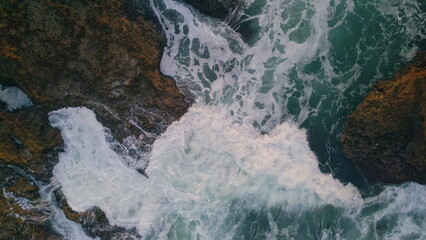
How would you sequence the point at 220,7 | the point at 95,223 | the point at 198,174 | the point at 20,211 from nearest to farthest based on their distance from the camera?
the point at 220,7 < the point at 20,211 < the point at 198,174 < the point at 95,223

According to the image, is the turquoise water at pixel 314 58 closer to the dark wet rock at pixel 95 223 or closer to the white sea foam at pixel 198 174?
the white sea foam at pixel 198 174

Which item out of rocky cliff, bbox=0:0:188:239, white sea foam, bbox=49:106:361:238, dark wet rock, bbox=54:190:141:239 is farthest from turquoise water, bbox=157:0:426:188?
dark wet rock, bbox=54:190:141:239

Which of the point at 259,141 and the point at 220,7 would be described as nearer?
the point at 220,7

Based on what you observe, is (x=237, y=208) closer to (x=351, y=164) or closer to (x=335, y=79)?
(x=351, y=164)

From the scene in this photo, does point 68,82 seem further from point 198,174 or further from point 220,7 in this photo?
point 220,7

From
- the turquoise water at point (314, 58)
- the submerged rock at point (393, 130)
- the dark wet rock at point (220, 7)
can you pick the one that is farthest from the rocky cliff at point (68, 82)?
the submerged rock at point (393, 130)

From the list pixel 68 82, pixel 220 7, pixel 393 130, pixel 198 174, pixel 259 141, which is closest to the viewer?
pixel 68 82

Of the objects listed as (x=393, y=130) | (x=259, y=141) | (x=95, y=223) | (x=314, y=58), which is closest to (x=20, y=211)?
(x=95, y=223)
